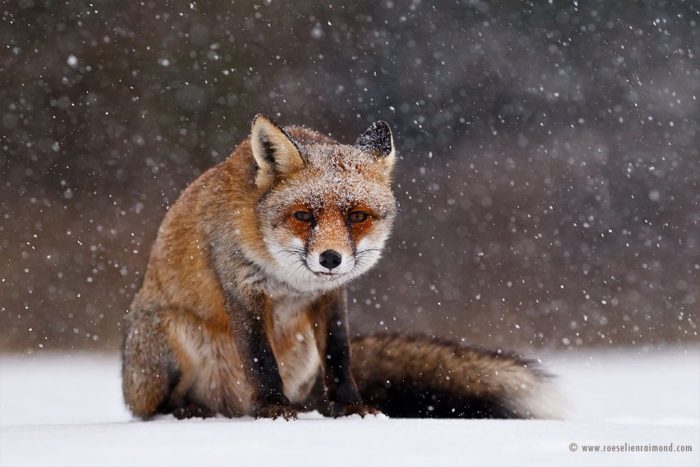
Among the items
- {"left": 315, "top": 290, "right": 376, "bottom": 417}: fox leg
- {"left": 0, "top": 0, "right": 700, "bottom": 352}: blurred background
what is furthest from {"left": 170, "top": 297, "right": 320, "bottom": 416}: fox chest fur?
{"left": 0, "top": 0, "right": 700, "bottom": 352}: blurred background

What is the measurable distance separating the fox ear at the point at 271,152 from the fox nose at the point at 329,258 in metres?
0.49

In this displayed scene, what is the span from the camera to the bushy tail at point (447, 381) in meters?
4.11

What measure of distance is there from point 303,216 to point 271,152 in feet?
1.28

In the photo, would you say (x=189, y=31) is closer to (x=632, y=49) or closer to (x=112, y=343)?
(x=112, y=343)

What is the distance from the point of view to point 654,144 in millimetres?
8320

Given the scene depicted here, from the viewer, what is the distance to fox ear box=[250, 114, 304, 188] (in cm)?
362

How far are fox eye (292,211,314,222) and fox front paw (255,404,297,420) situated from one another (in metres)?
0.82

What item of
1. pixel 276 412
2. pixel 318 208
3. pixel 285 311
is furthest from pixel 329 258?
pixel 276 412

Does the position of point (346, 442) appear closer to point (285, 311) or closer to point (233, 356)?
point (285, 311)

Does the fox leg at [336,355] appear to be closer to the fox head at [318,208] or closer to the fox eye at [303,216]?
the fox head at [318,208]

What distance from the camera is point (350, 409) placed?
3.73 m

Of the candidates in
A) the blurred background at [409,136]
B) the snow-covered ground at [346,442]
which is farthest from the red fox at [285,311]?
the blurred background at [409,136]

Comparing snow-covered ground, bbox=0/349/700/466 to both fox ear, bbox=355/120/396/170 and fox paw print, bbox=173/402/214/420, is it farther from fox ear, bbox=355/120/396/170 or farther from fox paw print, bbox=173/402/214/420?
fox ear, bbox=355/120/396/170

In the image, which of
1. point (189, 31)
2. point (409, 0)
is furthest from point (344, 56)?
point (189, 31)
